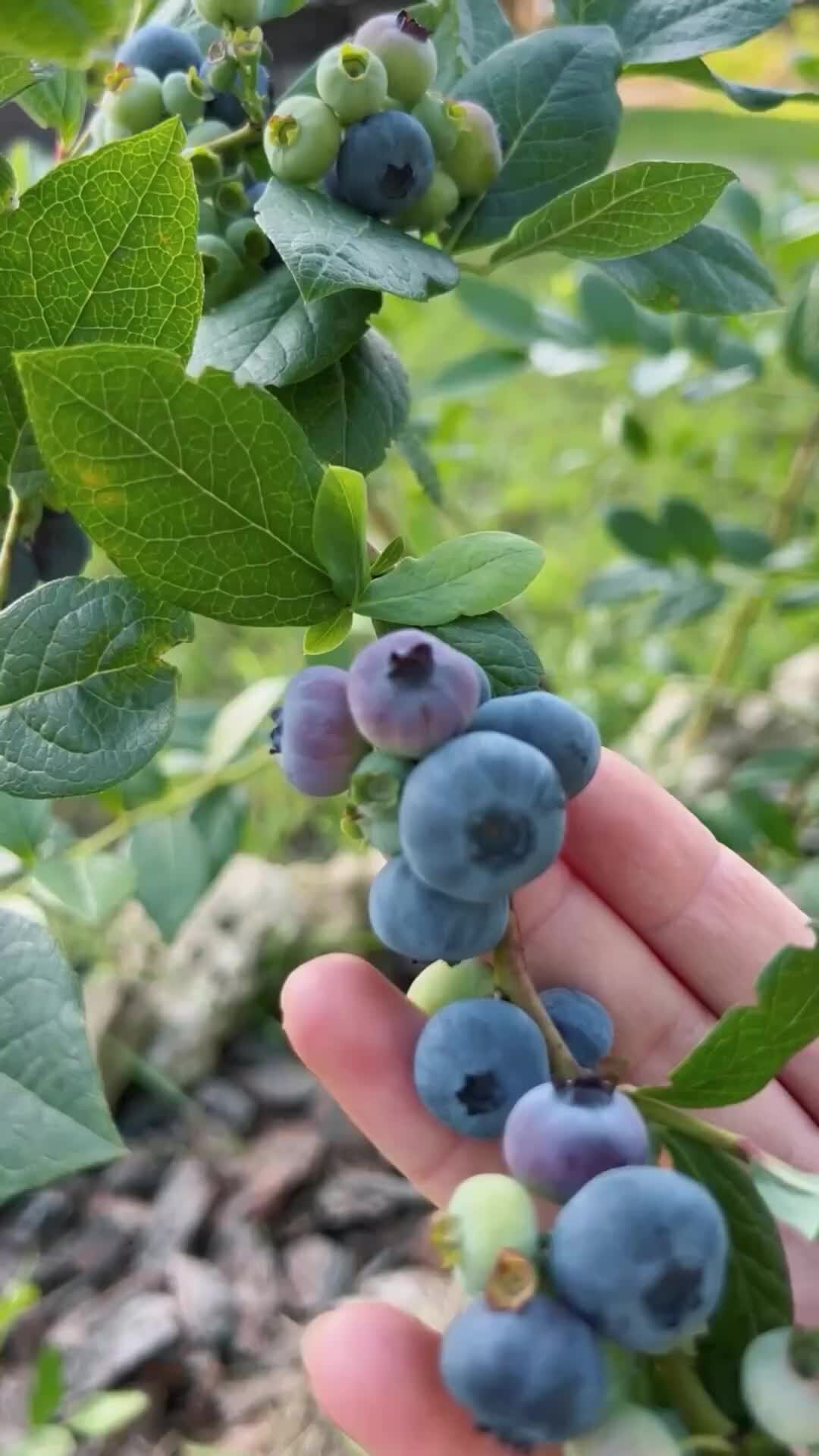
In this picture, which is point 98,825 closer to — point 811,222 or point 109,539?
point 811,222

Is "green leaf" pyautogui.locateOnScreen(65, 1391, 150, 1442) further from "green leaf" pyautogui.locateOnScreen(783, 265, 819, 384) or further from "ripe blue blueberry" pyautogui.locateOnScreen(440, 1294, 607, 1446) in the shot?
"green leaf" pyautogui.locateOnScreen(783, 265, 819, 384)

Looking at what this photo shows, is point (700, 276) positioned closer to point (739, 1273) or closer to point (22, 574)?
point (22, 574)

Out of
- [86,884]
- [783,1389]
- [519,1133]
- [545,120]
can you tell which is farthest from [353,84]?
[86,884]

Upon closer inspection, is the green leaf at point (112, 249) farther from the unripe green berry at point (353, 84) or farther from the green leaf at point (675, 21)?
the green leaf at point (675, 21)

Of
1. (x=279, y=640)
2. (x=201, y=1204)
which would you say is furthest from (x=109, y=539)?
(x=279, y=640)

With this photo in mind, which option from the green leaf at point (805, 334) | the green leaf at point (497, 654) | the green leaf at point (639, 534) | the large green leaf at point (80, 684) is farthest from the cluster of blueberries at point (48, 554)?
the green leaf at point (639, 534)
